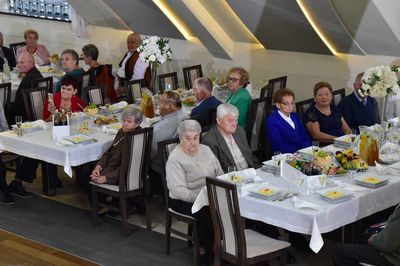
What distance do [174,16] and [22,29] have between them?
3.68 m

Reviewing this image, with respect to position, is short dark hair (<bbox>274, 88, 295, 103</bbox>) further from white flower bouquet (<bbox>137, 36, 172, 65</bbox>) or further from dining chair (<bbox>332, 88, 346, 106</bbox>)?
white flower bouquet (<bbox>137, 36, 172, 65</bbox>)

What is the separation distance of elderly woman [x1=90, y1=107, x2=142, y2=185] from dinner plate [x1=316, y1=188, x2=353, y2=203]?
1.87m

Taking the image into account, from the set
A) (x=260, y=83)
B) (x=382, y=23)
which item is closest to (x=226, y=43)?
(x=260, y=83)

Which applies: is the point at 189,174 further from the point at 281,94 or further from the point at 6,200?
the point at 6,200

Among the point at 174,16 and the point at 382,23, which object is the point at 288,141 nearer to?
the point at 382,23

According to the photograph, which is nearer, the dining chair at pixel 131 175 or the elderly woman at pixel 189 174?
the elderly woman at pixel 189 174

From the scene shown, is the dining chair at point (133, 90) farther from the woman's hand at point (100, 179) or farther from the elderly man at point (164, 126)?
the woman's hand at point (100, 179)

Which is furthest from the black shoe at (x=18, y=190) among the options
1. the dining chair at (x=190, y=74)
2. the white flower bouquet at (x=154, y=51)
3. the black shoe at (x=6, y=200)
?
the dining chair at (x=190, y=74)

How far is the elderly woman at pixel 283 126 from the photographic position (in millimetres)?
6805

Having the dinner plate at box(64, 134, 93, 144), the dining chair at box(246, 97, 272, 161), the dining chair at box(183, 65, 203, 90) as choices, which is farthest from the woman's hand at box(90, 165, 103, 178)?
the dining chair at box(183, 65, 203, 90)

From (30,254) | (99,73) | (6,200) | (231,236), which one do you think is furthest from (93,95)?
(231,236)

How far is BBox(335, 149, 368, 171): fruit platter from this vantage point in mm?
5980

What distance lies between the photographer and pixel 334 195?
5.34 m

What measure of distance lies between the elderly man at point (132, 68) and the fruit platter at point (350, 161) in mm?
4401
